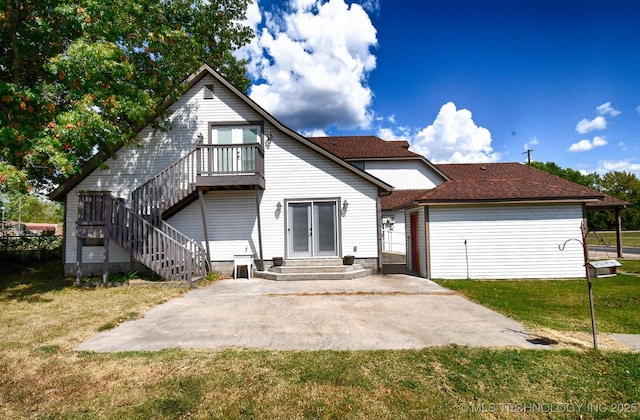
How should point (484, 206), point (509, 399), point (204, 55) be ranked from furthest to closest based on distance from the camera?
point (204, 55) → point (484, 206) → point (509, 399)

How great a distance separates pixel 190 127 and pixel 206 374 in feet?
36.1

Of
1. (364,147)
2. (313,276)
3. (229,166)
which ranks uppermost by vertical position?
(364,147)

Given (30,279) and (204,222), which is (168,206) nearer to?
(204,222)

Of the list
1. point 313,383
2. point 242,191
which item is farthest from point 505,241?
point 313,383

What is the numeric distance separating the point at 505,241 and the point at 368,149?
13.4 m

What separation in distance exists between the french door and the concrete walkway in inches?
127

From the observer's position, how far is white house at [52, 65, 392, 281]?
464 inches

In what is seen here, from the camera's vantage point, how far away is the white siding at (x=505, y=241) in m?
10.8

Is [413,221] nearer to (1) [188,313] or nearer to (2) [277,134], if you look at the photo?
(2) [277,134]

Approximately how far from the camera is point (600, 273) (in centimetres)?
418

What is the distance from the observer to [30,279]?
11312 millimetres

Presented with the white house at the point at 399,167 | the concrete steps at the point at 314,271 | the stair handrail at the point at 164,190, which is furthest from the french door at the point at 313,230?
the white house at the point at 399,167

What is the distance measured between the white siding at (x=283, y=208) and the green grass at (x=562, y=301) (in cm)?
370

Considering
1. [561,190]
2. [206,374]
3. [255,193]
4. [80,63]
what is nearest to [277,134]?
[255,193]
